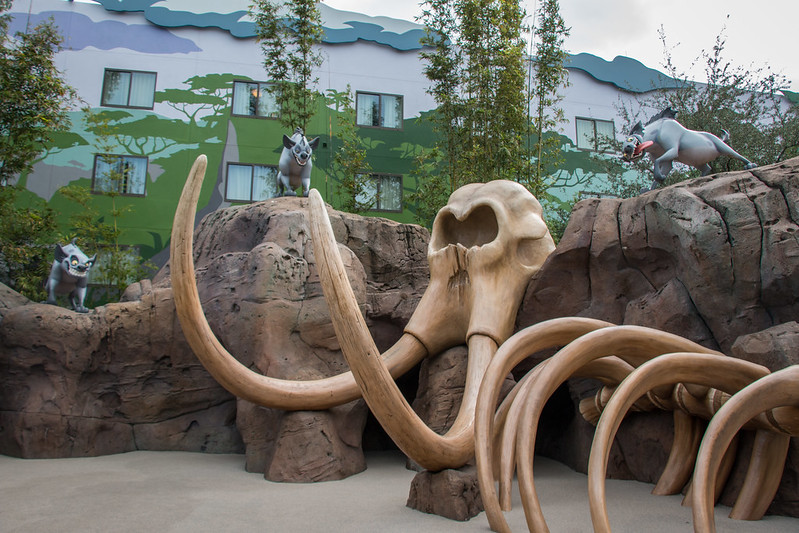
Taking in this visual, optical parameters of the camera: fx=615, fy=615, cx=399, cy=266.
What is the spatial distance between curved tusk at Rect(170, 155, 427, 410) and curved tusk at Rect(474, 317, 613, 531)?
57.9 inches

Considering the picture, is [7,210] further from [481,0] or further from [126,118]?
[481,0]

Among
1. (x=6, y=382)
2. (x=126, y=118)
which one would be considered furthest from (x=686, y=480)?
(x=126, y=118)

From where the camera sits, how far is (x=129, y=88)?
36.1 feet

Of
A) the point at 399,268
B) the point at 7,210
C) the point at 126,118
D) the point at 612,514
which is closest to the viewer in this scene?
the point at 612,514

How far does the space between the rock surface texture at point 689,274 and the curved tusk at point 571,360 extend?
0.43 meters

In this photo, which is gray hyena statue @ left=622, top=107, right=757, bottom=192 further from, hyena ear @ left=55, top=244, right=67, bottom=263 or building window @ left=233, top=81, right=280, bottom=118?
building window @ left=233, top=81, right=280, bottom=118

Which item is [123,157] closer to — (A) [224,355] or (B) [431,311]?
(A) [224,355]

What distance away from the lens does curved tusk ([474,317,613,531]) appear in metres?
2.78

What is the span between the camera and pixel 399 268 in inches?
241

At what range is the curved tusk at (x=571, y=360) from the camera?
2547mm

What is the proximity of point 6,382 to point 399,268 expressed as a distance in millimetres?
3539

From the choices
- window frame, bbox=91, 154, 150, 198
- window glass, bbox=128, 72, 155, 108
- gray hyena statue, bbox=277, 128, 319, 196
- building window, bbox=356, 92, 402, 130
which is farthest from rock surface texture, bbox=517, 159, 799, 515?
window glass, bbox=128, 72, 155, 108

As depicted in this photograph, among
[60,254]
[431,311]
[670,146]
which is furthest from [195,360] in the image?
[670,146]

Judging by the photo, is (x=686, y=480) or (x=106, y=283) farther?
(x=106, y=283)
